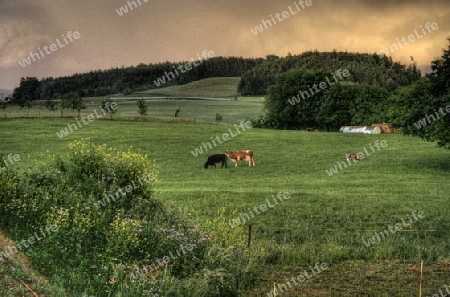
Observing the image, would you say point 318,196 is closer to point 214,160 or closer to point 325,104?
point 214,160

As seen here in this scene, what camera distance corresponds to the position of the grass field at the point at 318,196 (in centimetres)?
1655

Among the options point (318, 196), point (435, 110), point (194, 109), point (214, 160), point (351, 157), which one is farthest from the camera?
point (194, 109)

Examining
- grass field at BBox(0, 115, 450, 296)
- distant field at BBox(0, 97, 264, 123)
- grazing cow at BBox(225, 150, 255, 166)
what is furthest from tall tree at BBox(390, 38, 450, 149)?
distant field at BBox(0, 97, 264, 123)

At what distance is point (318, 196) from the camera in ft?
109

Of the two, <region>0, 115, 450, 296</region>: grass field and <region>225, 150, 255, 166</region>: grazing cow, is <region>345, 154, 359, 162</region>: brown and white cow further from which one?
<region>225, 150, 255, 166</region>: grazing cow

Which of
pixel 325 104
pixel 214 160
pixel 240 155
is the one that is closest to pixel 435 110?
pixel 240 155

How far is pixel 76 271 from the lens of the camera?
14625 mm

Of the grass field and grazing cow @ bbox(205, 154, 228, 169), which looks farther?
grazing cow @ bbox(205, 154, 228, 169)

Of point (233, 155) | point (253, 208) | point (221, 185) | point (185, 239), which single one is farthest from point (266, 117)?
point (185, 239)

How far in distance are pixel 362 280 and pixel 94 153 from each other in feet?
38.2

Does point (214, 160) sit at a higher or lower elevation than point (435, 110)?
higher

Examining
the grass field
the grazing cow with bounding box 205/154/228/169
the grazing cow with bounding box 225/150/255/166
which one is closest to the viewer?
the grass field

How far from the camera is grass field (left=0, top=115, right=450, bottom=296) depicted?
54.3ft

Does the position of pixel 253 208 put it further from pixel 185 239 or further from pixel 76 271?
pixel 76 271
